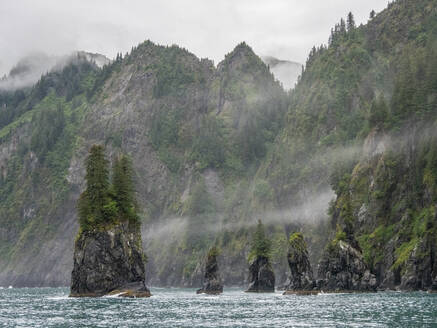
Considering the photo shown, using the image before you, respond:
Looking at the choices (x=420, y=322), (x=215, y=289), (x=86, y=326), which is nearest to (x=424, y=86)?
(x=215, y=289)

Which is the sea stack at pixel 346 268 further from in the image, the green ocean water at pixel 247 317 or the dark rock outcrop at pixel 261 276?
the green ocean water at pixel 247 317

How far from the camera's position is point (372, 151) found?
553ft

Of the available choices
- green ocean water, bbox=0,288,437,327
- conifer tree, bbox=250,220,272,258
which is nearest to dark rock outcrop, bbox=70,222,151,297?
green ocean water, bbox=0,288,437,327

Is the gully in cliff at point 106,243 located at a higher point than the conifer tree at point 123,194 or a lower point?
lower

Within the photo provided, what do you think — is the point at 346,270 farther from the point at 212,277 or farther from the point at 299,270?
the point at 212,277

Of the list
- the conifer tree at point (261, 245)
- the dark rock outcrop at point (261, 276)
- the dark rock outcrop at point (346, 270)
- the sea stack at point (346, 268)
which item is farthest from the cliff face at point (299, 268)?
the dark rock outcrop at point (261, 276)

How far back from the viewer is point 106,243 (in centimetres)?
11894

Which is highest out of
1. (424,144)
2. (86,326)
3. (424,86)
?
(424,86)

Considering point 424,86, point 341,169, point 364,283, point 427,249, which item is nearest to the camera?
point 427,249

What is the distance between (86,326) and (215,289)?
9613cm

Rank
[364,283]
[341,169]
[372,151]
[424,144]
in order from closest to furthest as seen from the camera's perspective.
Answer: [364,283]
[424,144]
[372,151]
[341,169]

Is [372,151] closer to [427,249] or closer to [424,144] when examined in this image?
[424,144]

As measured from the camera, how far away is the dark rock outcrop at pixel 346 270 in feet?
417

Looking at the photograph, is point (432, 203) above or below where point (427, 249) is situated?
above
